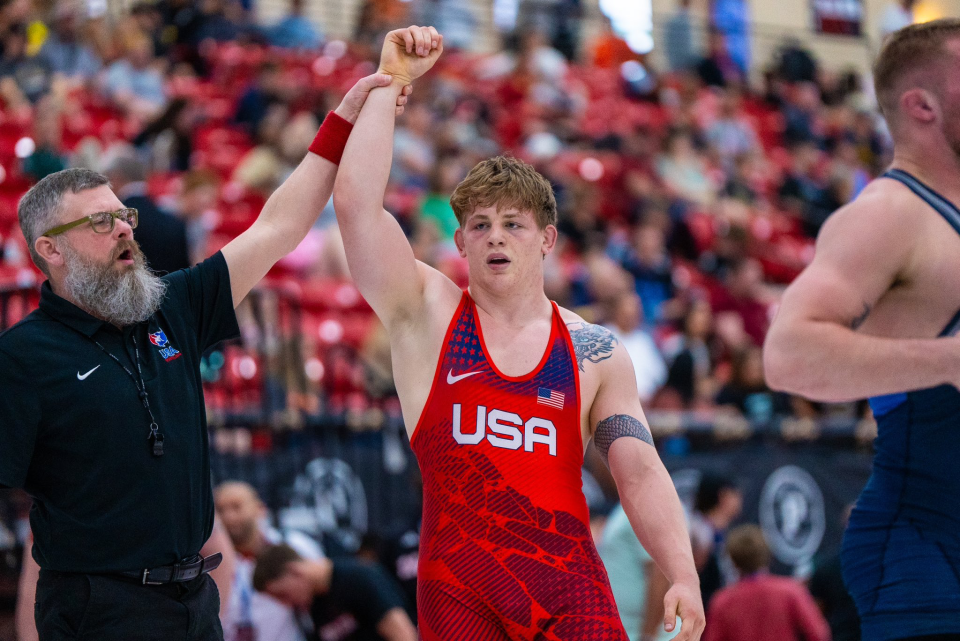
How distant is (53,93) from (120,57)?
141 centimetres

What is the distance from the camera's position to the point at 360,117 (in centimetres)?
353

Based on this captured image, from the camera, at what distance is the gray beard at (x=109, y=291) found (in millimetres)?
3227

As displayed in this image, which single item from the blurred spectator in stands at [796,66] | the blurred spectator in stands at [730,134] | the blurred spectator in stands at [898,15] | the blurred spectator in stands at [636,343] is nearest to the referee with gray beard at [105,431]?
the blurred spectator in stands at [636,343]

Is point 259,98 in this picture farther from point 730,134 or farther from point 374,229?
point 374,229

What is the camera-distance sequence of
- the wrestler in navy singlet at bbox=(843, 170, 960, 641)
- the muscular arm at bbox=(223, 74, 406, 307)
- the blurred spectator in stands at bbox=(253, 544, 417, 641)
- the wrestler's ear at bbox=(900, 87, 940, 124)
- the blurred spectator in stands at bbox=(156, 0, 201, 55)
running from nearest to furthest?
the wrestler in navy singlet at bbox=(843, 170, 960, 641) → the wrestler's ear at bbox=(900, 87, 940, 124) → the muscular arm at bbox=(223, 74, 406, 307) → the blurred spectator in stands at bbox=(253, 544, 417, 641) → the blurred spectator in stands at bbox=(156, 0, 201, 55)

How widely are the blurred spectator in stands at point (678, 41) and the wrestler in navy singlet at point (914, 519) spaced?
57.1 ft

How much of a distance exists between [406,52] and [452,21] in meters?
14.4

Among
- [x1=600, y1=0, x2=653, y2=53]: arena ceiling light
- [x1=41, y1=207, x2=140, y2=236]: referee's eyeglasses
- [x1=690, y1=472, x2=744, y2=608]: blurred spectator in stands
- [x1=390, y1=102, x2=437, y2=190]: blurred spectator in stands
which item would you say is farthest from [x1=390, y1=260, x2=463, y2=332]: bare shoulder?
[x1=600, y1=0, x2=653, y2=53]: arena ceiling light

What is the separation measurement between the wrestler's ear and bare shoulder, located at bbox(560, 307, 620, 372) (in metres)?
1.11

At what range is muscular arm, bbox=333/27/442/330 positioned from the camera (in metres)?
3.33

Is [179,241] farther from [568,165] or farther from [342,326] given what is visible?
[568,165]

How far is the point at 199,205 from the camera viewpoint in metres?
9.46

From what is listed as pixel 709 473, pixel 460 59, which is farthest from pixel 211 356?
pixel 460 59

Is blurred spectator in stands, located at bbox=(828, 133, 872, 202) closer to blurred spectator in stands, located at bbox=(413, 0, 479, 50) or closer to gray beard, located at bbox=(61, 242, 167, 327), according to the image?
blurred spectator in stands, located at bbox=(413, 0, 479, 50)
